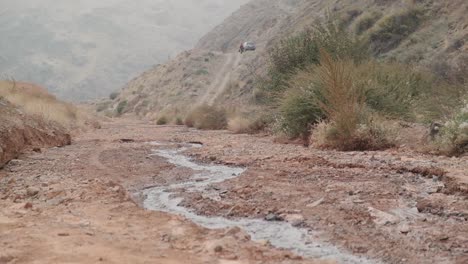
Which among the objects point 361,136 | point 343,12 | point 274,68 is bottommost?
point 361,136

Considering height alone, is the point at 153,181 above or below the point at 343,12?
below

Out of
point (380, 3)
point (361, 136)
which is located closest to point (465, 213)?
point (361, 136)

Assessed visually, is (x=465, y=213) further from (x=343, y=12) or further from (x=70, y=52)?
(x=70, y=52)

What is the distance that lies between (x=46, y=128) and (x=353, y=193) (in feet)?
32.2

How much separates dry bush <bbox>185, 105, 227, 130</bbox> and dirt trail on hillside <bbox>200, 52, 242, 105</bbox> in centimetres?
1059

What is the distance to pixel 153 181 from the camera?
768cm

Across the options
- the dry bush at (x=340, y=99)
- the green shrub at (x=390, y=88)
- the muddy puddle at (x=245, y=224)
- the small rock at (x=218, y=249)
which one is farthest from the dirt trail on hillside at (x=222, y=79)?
the small rock at (x=218, y=249)

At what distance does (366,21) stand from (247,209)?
80.2ft

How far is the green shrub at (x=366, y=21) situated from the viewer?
90.8 feet

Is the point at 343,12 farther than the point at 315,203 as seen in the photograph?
Yes

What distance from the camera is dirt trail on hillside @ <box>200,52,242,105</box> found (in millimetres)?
41031

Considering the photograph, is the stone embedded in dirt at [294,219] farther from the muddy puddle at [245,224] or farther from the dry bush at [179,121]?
the dry bush at [179,121]

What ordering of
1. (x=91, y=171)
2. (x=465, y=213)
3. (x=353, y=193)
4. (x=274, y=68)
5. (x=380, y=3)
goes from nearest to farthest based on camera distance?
(x=465, y=213) < (x=353, y=193) < (x=91, y=171) < (x=274, y=68) < (x=380, y=3)

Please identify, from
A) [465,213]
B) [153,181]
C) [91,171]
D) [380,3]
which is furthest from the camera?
[380,3]
